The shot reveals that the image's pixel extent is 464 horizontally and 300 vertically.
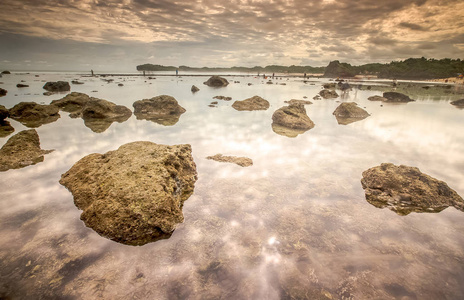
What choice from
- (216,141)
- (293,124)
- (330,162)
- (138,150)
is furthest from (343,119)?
(138,150)

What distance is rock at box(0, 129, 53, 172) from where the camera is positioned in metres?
7.97

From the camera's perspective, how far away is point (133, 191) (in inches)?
198

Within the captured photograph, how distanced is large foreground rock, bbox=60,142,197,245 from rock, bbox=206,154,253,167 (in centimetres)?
235

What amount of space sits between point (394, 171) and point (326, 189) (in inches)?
87.5

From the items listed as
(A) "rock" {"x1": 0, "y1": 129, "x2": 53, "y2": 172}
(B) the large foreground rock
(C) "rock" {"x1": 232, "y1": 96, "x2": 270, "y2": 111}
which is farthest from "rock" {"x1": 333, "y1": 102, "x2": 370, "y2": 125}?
(A) "rock" {"x1": 0, "y1": 129, "x2": 53, "y2": 172}

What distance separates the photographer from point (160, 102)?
20.3m

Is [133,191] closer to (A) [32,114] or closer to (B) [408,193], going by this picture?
(B) [408,193]

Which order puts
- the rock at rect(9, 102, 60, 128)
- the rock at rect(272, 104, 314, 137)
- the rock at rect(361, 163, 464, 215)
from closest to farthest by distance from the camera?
the rock at rect(361, 163, 464, 215), the rock at rect(272, 104, 314, 137), the rock at rect(9, 102, 60, 128)

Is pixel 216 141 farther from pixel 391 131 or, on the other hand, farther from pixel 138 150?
pixel 391 131

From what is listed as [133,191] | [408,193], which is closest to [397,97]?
[408,193]

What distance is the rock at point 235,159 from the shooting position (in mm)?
8633

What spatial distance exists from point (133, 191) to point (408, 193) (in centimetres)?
752

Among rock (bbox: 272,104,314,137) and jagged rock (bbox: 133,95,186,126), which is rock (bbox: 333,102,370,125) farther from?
jagged rock (bbox: 133,95,186,126)

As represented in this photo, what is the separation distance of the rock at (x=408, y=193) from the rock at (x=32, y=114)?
2007cm
